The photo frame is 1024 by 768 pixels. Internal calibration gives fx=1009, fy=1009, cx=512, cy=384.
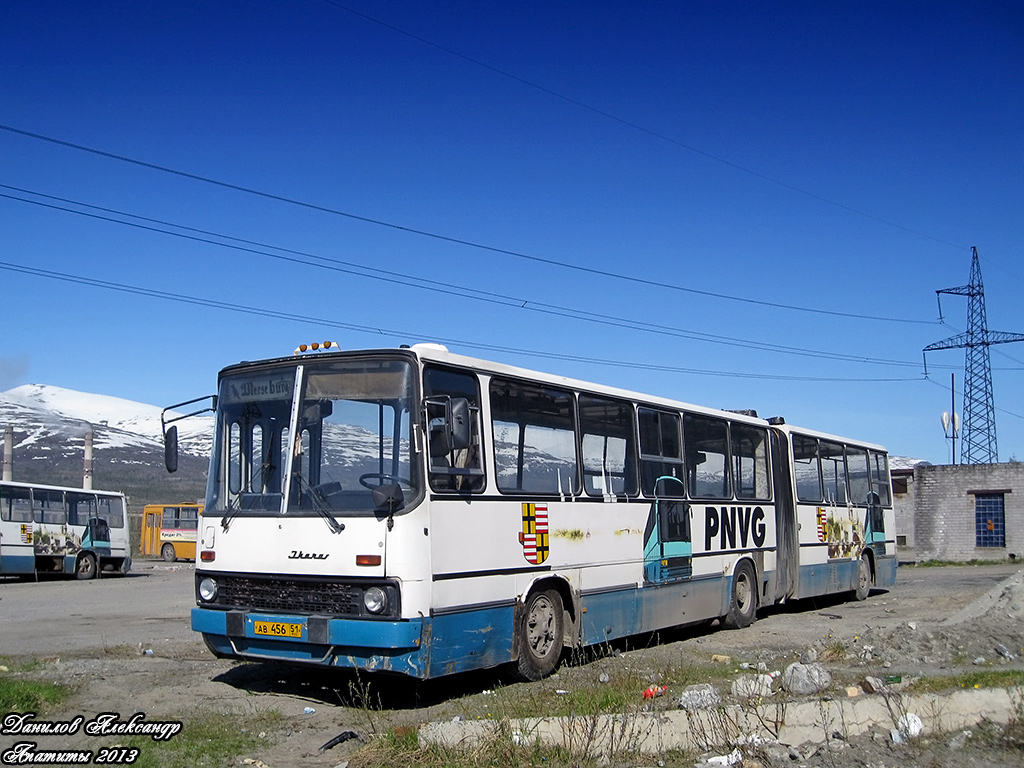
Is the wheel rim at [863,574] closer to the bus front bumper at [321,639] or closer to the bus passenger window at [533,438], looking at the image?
the bus passenger window at [533,438]

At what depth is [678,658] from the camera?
1145 cm

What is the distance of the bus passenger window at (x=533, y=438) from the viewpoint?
31.4ft

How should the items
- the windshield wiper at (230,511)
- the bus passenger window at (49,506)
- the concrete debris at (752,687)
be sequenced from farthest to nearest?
1. the bus passenger window at (49,506)
2. the windshield wiper at (230,511)
3. the concrete debris at (752,687)

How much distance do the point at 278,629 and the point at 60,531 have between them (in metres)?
24.2

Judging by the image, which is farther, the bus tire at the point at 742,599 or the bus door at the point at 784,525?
the bus door at the point at 784,525

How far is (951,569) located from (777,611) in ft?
55.5

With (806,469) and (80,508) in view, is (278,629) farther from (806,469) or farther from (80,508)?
(80,508)

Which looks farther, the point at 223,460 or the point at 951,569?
the point at 951,569

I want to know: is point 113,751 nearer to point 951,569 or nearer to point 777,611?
point 777,611

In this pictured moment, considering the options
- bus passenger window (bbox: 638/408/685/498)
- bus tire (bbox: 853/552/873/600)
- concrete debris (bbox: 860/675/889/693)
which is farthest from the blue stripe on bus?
concrete debris (bbox: 860/675/889/693)

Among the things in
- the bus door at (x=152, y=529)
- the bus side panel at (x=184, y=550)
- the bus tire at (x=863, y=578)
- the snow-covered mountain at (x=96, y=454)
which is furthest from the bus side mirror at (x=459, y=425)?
the snow-covered mountain at (x=96, y=454)

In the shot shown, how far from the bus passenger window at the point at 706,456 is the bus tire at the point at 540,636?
371cm

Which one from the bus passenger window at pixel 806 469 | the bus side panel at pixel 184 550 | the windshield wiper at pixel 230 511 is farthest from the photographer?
the bus side panel at pixel 184 550

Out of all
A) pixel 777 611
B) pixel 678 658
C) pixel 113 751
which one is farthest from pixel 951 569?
pixel 113 751
